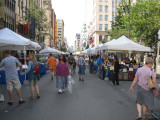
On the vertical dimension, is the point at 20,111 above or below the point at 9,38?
below

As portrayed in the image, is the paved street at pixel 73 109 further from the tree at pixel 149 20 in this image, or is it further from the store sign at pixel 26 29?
the store sign at pixel 26 29

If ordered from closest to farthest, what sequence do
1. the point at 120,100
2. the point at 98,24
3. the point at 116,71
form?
the point at 120,100, the point at 116,71, the point at 98,24

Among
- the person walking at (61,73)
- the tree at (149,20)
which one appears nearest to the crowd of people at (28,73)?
the person walking at (61,73)

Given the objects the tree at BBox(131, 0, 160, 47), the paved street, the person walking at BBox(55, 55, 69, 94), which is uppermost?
the tree at BBox(131, 0, 160, 47)

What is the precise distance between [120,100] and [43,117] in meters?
3.41

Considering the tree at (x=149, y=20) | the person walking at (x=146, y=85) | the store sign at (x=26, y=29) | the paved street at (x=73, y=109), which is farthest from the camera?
the store sign at (x=26, y=29)

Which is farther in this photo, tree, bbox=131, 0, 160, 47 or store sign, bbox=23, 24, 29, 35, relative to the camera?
store sign, bbox=23, 24, 29, 35

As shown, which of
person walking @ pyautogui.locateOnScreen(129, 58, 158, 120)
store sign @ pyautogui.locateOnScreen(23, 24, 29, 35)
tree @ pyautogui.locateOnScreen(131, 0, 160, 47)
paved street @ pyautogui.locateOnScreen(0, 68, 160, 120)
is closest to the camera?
person walking @ pyautogui.locateOnScreen(129, 58, 158, 120)

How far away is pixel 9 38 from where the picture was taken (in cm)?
1059

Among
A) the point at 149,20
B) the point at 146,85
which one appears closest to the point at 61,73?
the point at 146,85

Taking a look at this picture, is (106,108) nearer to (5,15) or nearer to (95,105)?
(95,105)

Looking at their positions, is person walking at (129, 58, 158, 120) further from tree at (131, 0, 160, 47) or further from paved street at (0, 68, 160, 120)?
tree at (131, 0, 160, 47)

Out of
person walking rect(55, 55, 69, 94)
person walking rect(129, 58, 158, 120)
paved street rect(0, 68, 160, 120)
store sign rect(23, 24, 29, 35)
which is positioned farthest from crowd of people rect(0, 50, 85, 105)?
store sign rect(23, 24, 29, 35)

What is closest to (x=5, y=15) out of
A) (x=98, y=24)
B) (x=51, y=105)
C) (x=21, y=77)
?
(x=21, y=77)
